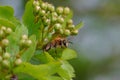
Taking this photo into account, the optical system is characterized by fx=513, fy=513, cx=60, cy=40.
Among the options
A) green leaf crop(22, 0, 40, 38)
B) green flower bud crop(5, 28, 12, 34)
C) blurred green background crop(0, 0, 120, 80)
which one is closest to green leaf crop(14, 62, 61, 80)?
green flower bud crop(5, 28, 12, 34)

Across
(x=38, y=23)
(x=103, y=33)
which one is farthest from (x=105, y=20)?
(x=38, y=23)

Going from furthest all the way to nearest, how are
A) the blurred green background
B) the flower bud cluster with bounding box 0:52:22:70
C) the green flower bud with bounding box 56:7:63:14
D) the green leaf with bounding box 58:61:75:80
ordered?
the blurred green background → the green flower bud with bounding box 56:7:63:14 → the green leaf with bounding box 58:61:75:80 → the flower bud cluster with bounding box 0:52:22:70

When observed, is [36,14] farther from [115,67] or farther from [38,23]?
[115,67]

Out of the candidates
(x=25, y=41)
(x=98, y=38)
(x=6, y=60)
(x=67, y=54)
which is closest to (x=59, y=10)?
(x=67, y=54)

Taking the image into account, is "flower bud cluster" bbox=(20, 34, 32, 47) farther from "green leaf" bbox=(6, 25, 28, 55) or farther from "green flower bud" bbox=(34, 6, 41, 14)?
"green flower bud" bbox=(34, 6, 41, 14)

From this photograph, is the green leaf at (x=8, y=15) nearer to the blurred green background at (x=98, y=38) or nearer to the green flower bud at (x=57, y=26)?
the green flower bud at (x=57, y=26)
